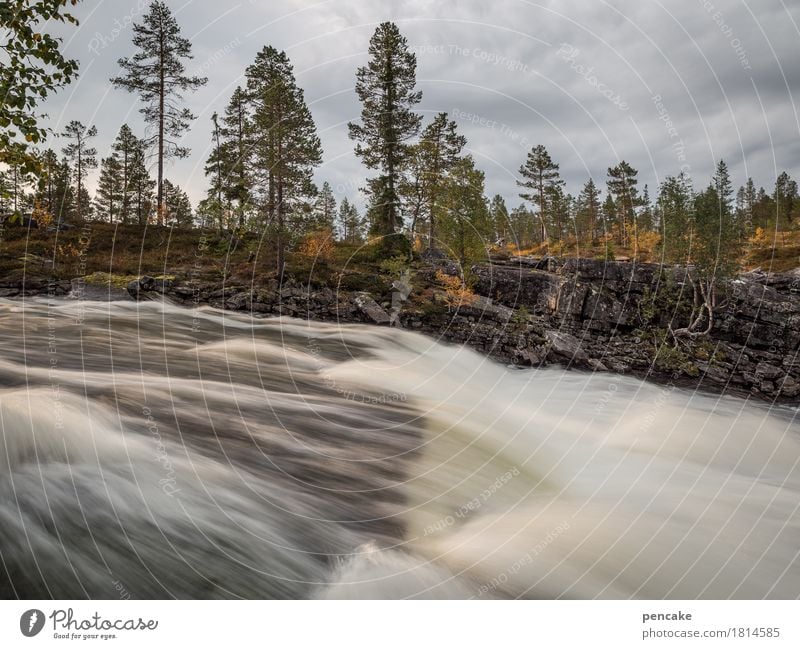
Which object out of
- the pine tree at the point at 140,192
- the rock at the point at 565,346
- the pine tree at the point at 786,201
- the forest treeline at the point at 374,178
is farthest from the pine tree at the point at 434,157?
the pine tree at the point at 786,201

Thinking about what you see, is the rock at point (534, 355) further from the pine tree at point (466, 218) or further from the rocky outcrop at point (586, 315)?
the pine tree at point (466, 218)

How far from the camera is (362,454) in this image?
5.07 meters

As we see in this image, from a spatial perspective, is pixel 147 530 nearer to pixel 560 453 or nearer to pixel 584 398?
pixel 560 453

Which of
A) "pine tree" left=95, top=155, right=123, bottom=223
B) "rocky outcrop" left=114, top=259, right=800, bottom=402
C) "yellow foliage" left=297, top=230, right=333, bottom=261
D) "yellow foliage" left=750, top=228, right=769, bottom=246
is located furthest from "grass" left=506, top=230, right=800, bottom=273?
"pine tree" left=95, top=155, right=123, bottom=223

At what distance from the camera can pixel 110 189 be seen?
1779 inches

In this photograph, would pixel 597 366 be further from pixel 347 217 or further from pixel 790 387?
pixel 347 217

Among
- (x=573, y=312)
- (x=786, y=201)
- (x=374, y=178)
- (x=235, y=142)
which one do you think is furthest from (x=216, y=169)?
(x=786, y=201)

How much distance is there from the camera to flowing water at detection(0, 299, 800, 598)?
121 inches

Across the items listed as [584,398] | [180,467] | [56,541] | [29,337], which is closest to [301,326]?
[29,337]

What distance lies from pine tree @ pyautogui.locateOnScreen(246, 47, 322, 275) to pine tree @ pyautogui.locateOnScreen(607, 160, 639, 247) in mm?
48355

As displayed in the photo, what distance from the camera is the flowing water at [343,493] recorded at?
10.1 feet

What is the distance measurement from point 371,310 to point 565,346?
9165 millimetres
